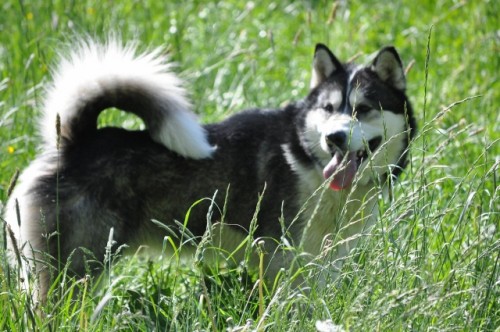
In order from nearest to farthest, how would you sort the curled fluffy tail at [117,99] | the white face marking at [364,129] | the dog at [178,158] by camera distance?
the dog at [178,158] → the curled fluffy tail at [117,99] → the white face marking at [364,129]

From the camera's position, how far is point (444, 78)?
7156 mm

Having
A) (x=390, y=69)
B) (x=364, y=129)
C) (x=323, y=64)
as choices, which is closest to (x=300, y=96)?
(x=323, y=64)

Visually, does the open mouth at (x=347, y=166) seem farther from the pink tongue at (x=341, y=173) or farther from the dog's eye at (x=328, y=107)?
the dog's eye at (x=328, y=107)

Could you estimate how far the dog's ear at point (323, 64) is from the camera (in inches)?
189

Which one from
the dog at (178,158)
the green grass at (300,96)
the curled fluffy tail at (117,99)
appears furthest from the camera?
the curled fluffy tail at (117,99)

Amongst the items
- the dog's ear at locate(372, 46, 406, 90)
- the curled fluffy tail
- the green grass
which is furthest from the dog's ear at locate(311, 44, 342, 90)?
the curled fluffy tail

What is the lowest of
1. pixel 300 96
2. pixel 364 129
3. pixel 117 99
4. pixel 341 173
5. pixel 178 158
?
pixel 341 173

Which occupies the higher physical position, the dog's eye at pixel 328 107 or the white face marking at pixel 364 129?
the dog's eye at pixel 328 107

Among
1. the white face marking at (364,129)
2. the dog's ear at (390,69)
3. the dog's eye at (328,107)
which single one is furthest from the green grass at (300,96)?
the dog's eye at (328,107)

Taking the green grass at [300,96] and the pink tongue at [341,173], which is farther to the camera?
the pink tongue at [341,173]

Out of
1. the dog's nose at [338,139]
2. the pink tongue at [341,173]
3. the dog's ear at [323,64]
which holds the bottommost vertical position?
the pink tongue at [341,173]

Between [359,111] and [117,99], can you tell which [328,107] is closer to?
[359,111]

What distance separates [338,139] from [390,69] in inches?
24.4

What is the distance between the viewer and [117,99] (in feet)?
14.6
